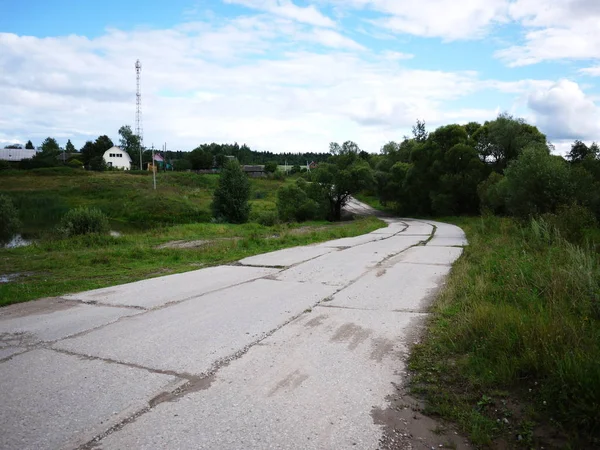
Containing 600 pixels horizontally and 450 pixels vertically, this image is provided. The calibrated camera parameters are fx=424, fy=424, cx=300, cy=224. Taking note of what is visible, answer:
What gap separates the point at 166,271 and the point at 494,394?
9.31 metres

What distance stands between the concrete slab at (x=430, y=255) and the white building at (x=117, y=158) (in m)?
99.6

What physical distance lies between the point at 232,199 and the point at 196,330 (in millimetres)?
38361

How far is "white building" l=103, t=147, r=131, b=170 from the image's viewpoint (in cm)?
10362

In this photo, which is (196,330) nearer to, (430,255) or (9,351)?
(9,351)

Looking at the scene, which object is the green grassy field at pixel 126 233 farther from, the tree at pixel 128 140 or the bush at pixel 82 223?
the tree at pixel 128 140

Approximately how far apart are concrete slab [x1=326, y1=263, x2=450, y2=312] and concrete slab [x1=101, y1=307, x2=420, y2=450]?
70.1 inches

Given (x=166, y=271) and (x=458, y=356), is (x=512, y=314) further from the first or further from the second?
(x=166, y=271)

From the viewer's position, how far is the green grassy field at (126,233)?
11406mm

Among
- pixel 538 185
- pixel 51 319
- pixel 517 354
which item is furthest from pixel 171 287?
pixel 538 185

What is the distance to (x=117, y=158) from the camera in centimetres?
10519

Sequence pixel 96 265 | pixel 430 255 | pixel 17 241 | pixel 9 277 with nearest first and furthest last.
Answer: pixel 9 277 → pixel 96 265 → pixel 430 255 → pixel 17 241

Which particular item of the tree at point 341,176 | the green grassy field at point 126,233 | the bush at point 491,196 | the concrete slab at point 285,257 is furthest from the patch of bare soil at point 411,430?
the tree at point 341,176

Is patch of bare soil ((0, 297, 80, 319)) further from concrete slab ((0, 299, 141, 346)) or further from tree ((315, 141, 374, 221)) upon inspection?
tree ((315, 141, 374, 221))

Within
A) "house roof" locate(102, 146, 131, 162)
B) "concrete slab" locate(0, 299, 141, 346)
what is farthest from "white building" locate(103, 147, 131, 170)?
"concrete slab" locate(0, 299, 141, 346)
